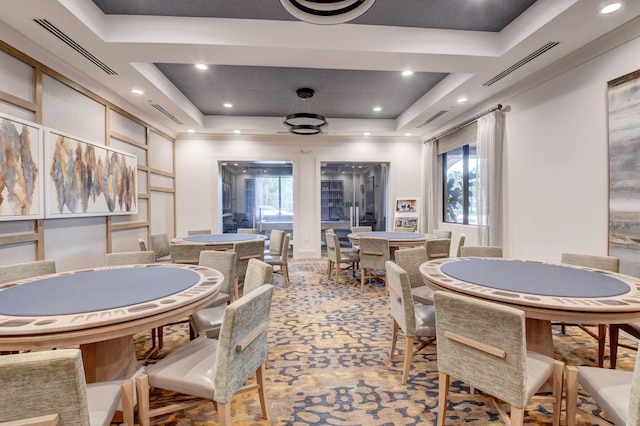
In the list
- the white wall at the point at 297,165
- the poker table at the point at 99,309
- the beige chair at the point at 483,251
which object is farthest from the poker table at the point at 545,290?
the white wall at the point at 297,165

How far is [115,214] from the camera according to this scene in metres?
4.39

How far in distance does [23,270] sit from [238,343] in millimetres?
2173

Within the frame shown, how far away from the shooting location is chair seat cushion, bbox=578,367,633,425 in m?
1.22

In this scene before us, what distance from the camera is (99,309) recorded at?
4.75ft

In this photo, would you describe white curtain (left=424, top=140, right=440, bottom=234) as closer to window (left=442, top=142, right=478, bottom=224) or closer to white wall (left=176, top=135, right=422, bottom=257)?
window (left=442, top=142, right=478, bottom=224)

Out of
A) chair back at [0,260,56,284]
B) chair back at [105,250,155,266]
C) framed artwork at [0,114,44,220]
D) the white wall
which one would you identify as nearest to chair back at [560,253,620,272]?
chair back at [105,250,155,266]

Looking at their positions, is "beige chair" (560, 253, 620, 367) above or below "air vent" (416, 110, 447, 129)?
below

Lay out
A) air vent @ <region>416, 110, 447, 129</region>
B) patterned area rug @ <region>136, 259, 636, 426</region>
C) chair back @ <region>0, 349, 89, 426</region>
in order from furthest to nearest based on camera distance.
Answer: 1. air vent @ <region>416, 110, 447, 129</region>
2. patterned area rug @ <region>136, 259, 636, 426</region>
3. chair back @ <region>0, 349, 89, 426</region>

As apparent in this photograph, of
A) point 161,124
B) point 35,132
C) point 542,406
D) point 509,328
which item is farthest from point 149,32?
point 542,406

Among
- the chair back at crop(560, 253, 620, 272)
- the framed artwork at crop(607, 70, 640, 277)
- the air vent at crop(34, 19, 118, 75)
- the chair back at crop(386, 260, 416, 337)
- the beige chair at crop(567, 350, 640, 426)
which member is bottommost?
the beige chair at crop(567, 350, 640, 426)

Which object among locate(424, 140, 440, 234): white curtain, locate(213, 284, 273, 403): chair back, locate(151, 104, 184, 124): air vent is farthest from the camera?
locate(424, 140, 440, 234): white curtain

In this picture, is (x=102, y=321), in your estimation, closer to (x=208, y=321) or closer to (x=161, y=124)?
(x=208, y=321)

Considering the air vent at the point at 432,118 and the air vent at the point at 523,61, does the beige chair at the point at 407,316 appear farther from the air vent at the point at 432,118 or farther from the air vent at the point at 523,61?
the air vent at the point at 432,118

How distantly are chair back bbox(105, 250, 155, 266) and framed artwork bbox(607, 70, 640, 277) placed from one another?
4580 millimetres
